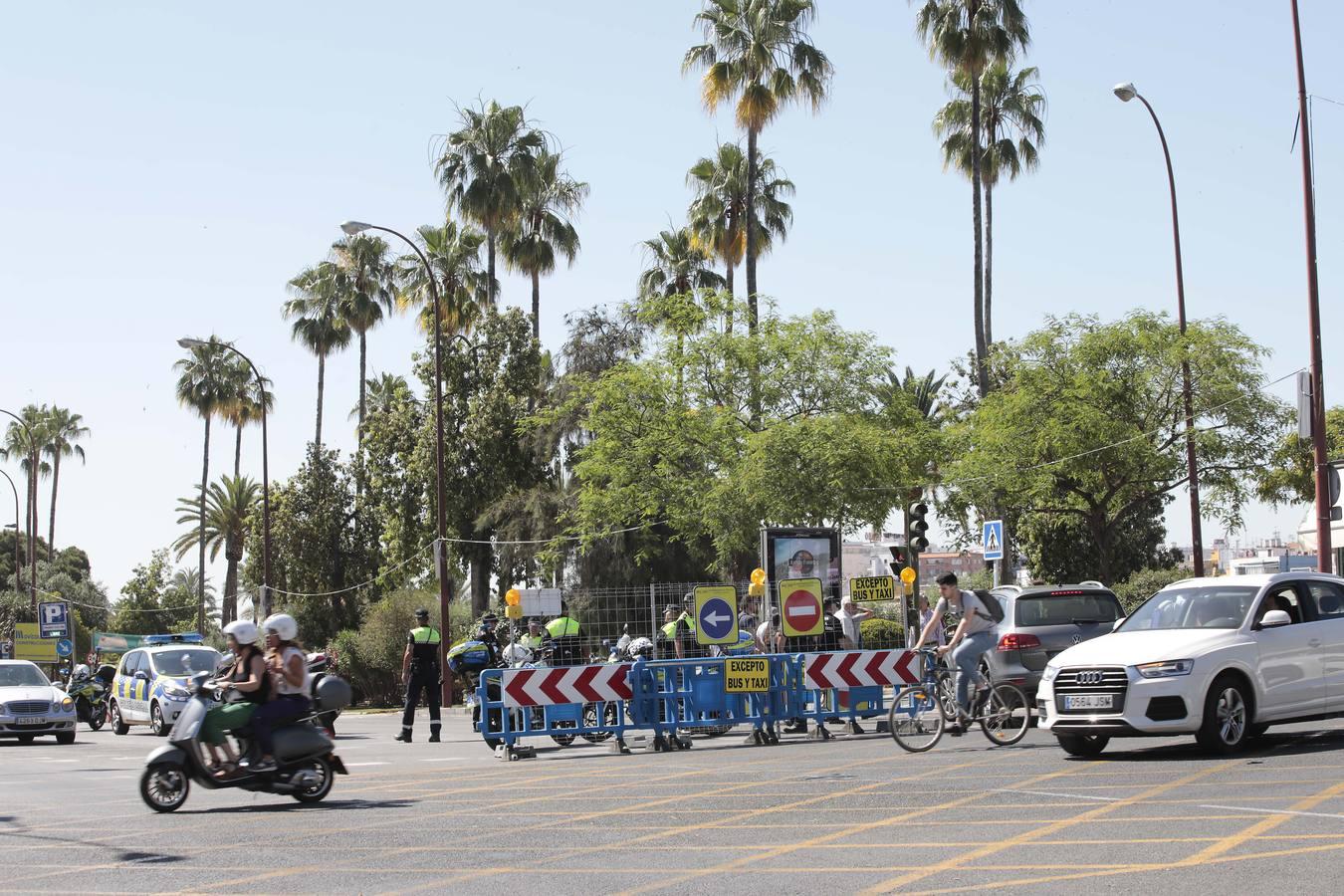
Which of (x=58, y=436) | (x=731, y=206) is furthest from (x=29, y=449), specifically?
(x=731, y=206)

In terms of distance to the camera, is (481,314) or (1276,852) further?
(481,314)

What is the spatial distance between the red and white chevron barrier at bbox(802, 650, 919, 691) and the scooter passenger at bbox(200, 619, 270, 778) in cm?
815

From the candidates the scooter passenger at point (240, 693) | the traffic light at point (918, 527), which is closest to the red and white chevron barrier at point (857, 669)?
the traffic light at point (918, 527)

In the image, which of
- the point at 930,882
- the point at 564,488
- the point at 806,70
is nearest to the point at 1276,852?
the point at 930,882

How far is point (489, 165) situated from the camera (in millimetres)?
50688

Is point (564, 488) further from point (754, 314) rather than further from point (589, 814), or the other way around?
point (589, 814)

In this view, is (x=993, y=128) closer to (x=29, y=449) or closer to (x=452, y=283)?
(x=452, y=283)

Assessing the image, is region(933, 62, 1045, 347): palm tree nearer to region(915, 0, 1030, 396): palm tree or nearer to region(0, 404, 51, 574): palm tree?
region(915, 0, 1030, 396): palm tree

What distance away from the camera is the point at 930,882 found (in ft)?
26.7

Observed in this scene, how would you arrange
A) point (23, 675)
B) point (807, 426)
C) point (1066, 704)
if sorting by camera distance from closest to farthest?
1. point (1066, 704)
2. point (23, 675)
3. point (807, 426)

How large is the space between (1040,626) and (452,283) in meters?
40.4

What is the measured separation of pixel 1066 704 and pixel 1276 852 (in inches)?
198

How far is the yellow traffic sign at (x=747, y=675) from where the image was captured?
18.9 m

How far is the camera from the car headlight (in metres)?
13.3
